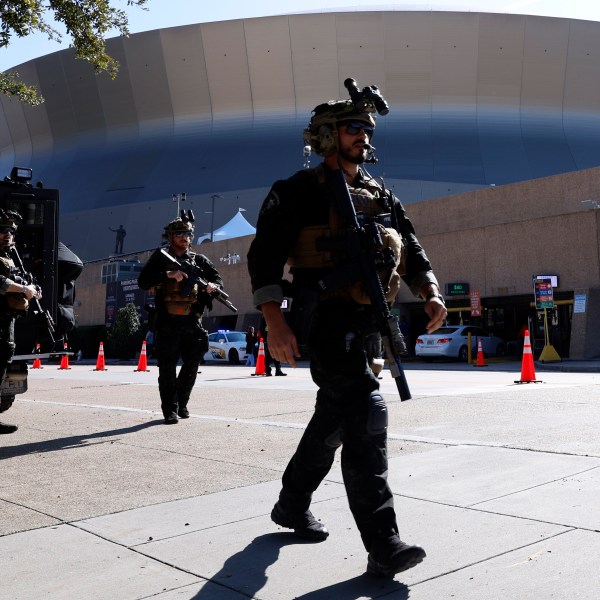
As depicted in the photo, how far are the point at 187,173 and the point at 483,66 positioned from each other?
81.2ft

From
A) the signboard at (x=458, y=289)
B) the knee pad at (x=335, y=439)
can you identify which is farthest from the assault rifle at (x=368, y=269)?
the signboard at (x=458, y=289)

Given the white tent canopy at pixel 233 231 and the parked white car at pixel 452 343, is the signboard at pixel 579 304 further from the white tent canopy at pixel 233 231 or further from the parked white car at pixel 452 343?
the white tent canopy at pixel 233 231

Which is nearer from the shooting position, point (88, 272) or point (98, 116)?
point (88, 272)

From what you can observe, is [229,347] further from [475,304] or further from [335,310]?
[335,310]

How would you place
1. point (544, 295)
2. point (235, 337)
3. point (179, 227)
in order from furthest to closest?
point (235, 337) < point (544, 295) < point (179, 227)

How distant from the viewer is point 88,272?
59500mm

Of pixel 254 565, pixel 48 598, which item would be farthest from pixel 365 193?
pixel 48 598

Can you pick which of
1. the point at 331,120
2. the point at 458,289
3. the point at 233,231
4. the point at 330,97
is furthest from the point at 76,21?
the point at 330,97

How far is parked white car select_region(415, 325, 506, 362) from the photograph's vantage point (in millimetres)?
28359

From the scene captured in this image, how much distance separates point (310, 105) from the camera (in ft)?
206

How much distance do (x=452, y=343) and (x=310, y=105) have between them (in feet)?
128

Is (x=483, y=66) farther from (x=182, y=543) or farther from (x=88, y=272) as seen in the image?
(x=182, y=543)

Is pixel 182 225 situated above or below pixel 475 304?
above

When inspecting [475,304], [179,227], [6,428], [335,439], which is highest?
[179,227]
